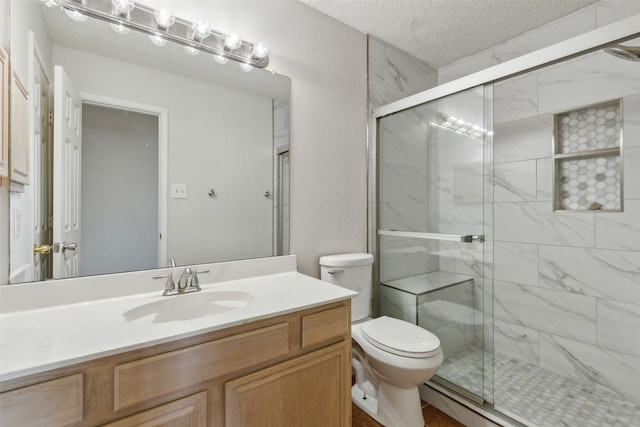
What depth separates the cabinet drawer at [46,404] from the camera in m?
0.69

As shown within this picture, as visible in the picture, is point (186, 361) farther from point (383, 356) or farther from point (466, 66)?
point (466, 66)

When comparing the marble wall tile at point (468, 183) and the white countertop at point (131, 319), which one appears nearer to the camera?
Answer: the white countertop at point (131, 319)

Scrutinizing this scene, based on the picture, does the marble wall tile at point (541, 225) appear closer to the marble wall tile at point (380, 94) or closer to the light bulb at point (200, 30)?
the marble wall tile at point (380, 94)

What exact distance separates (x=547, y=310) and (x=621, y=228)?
0.69 metres

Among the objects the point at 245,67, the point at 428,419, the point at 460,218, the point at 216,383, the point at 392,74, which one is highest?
the point at 392,74

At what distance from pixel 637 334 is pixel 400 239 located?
1.42 metres

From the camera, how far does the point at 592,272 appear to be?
1925 millimetres

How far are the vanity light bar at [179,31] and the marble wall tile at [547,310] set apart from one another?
2.33 metres

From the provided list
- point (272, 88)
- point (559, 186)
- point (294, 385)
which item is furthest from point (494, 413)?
point (272, 88)

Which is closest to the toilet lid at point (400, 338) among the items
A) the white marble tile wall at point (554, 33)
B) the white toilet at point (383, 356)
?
the white toilet at point (383, 356)

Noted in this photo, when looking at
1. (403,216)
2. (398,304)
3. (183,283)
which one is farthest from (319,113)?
(398,304)

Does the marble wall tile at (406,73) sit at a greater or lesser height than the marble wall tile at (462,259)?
greater

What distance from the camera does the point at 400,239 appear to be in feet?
7.07

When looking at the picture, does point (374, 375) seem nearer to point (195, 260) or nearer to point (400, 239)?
point (400, 239)
